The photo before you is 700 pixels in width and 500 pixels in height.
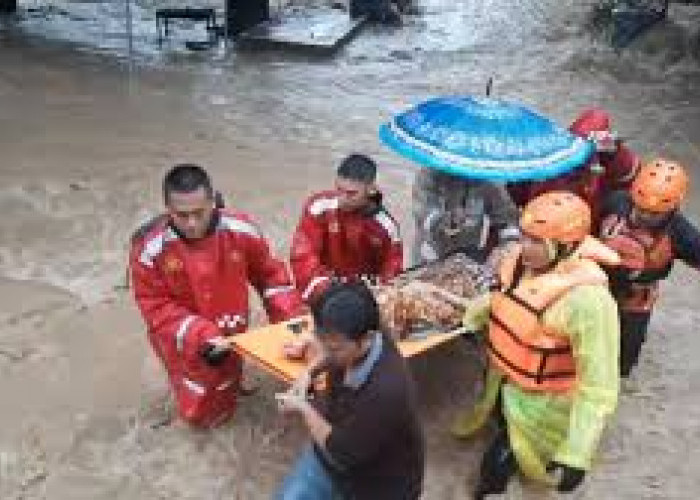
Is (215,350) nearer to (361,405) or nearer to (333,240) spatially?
(333,240)

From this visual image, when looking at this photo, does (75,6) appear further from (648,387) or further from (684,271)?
(648,387)

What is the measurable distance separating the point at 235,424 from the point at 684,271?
368 centimetres

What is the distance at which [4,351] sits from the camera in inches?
251

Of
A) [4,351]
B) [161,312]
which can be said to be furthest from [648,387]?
[4,351]

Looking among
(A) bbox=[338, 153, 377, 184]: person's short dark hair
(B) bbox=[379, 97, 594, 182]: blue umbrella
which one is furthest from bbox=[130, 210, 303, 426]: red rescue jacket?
(B) bbox=[379, 97, 594, 182]: blue umbrella

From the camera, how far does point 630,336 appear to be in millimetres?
5980

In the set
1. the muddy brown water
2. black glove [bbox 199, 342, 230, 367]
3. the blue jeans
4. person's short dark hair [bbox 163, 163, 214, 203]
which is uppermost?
person's short dark hair [bbox 163, 163, 214, 203]

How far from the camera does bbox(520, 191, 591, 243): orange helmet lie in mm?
4410

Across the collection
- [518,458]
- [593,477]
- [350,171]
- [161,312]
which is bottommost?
[593,477]

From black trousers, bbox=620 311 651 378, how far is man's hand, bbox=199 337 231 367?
209 centimetres

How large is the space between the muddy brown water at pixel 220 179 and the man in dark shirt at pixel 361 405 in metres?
1.72

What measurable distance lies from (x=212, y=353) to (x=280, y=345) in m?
0.40

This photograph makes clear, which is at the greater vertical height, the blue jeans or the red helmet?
the red helmet

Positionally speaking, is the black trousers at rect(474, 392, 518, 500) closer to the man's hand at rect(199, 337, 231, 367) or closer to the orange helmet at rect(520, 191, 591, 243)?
the orange helmet at rect(520, 191, 591, 243)
